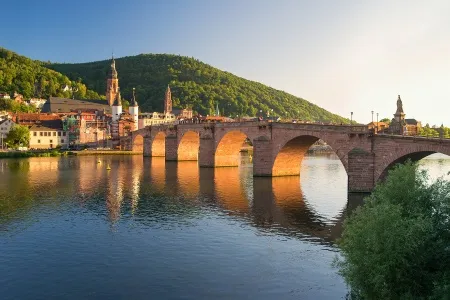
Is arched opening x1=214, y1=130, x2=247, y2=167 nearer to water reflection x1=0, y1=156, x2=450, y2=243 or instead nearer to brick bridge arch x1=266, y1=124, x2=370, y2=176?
water reflection x1=0, y1=156, x2=450, y2=243

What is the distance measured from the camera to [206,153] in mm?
78750

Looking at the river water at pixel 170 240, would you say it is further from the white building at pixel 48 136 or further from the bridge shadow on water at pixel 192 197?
the white building at pixel 48 136

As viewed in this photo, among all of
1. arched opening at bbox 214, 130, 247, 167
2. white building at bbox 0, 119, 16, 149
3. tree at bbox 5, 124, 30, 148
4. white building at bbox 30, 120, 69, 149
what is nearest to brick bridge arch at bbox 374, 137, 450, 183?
arched opening at bbox 214, 130, 247, 167

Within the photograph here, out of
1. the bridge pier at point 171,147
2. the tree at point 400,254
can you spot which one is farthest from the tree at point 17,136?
the tree at point 400,254

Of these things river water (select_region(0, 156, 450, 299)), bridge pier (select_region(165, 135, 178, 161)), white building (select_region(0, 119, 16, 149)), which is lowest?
river water (select_region(0, 156, 450, 299))

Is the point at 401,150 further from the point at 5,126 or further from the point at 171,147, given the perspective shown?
the point at 5,126

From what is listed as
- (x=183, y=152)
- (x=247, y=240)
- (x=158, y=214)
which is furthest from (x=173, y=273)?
(x=183, y=152)

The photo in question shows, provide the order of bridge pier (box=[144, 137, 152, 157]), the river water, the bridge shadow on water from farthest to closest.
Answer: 1. bridge pier (box=[144, 137, 152, 157])
2. the bridge shadow on water
3. the river water

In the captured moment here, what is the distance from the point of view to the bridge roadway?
4134 centimetres

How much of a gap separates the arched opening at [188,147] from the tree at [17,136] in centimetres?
4663

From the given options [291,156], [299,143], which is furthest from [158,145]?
[299,143]

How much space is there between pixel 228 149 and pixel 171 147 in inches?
781

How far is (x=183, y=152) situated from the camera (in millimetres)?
96188

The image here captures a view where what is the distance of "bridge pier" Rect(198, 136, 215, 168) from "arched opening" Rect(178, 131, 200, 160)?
13.9 metres
